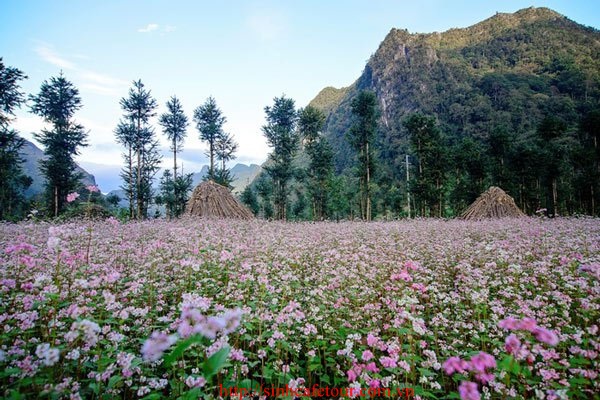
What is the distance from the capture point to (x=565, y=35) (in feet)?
473

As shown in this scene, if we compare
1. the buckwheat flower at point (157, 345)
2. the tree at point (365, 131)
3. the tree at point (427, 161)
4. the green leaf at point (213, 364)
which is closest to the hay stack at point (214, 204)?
the buckwheat flower at point (157, 345)

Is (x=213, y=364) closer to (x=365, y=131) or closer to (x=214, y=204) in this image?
(x=214, y=204)

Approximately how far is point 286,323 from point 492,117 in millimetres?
127083

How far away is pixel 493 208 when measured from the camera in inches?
847

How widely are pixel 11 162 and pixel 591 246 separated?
3782 centimetres

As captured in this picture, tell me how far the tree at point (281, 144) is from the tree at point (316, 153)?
2.49 meters

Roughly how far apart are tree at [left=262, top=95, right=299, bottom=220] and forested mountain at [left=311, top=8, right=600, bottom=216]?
1193 cm

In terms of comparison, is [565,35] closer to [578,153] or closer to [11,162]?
[578,153]

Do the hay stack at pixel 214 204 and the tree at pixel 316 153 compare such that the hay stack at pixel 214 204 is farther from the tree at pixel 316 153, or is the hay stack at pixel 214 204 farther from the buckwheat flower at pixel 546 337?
the tree at pixel 316 153

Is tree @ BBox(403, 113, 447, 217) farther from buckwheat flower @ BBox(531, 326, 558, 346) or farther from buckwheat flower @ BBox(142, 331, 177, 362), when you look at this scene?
buckwheat flower @ BBox(142, 331, 177, 362)

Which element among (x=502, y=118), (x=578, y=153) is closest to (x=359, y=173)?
(x=578, y=153)

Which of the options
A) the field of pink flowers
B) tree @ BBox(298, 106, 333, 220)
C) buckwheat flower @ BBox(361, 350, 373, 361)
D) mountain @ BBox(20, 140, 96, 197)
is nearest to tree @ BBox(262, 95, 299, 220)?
tree @ BBox(298, 106, 333, 220)

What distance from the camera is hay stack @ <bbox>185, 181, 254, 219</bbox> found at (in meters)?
17.7

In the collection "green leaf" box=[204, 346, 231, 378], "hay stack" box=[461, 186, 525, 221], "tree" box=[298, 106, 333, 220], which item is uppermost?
"tree" box=[298, 106, 333, 220]
